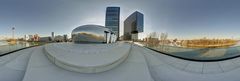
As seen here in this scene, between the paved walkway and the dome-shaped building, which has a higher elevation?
the dome-shaped building

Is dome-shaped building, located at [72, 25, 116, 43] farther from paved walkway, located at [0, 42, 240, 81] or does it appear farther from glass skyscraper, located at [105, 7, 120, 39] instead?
glass skyscraper, located at [105, 7, 120, 39]

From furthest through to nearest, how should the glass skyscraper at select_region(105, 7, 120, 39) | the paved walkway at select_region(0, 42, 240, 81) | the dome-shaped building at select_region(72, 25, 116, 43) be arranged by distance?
the glass skyscraper at select_region(105, 7, 120, 39), the dome-shaped building at select_region(72, 25, 116, 43), the paved walkway at select_region(0, 42, 240, 81)

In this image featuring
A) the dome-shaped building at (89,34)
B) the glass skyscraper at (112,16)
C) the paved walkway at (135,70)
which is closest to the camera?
the paved walkway at (135,70)

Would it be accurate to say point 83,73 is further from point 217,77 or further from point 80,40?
point 217,77

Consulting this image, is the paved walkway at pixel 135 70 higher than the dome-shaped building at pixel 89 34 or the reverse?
the reverse

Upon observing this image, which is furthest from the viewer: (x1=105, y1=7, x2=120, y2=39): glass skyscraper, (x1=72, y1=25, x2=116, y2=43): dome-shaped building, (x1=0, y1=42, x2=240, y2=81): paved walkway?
(x1=105, y1=7, x2=120, y2=39): glass skyscraper

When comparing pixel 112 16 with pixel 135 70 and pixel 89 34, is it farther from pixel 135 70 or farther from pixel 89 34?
pixel 135 70

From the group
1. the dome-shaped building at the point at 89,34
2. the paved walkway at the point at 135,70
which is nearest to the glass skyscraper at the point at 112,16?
the dome-shaped building at the point at 89,34

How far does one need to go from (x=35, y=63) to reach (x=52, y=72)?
31.9 inches

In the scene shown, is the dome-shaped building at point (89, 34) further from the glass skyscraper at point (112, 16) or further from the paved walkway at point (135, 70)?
the glass skyscraper at point (112, 16)

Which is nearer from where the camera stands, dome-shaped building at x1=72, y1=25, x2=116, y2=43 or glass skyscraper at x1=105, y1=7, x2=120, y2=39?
dome-shaped building at x1=72, y1=25, x2=116, y2=43

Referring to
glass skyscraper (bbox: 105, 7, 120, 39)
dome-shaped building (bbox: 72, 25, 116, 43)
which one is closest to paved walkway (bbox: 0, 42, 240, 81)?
dome-shaped building (bbox: 72, 25, 116, 43)

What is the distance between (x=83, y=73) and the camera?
4574mm

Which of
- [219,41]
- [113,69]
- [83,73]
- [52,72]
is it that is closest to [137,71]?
[113,69]
